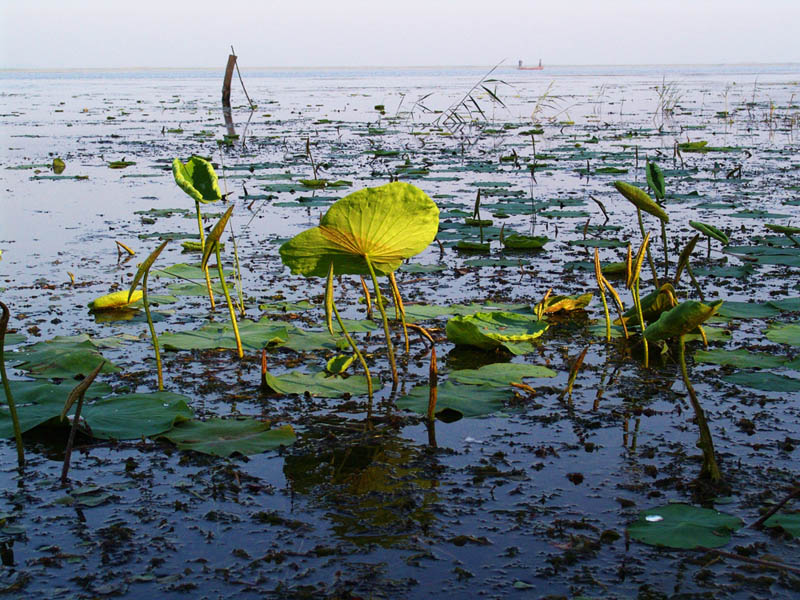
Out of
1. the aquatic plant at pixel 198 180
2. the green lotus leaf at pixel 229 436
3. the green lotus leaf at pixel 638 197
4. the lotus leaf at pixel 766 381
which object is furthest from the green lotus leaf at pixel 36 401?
the lotus leaf at pixel 766 381

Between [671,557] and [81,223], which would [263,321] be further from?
[81,223]

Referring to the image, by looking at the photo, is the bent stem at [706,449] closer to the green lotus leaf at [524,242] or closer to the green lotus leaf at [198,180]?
the green lotus leaf at [198,180]

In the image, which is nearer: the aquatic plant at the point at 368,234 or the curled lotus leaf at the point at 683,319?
the curled lotus leaf at the point at 683,319

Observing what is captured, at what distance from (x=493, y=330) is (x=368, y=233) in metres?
0.83

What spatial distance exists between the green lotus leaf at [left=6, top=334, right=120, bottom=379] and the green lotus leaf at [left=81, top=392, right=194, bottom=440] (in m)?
0.32

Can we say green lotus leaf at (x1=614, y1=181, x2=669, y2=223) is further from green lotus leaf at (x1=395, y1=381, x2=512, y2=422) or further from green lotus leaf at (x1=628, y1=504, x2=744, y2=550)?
green lotus leaf at (x1=628, y1=504, x2=744, y2=550)

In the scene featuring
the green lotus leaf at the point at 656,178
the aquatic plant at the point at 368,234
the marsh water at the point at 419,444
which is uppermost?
the green lotus leaf at the point at 656,178

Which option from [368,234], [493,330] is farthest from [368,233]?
[493,330]

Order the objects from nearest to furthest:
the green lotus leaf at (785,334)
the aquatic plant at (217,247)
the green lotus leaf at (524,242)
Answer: the aquatic plant at (217,247) → the green lotus leaf at (785,334) → the green lotus leaf at (524,242)

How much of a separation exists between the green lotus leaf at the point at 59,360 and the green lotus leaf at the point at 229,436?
22.5 inches

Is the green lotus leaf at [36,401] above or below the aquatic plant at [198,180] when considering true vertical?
below

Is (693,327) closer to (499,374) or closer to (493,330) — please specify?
(499,374)

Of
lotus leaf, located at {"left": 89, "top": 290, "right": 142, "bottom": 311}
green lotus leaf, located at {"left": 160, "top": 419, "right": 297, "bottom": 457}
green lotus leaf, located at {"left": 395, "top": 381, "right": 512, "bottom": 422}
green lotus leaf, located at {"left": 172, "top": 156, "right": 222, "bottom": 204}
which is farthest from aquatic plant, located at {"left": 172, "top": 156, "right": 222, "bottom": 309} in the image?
green lotus leaf, located at {"left": 395, "top": 381, "right": 512, "bottom": 422}

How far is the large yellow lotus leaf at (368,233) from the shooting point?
8.14 feet
